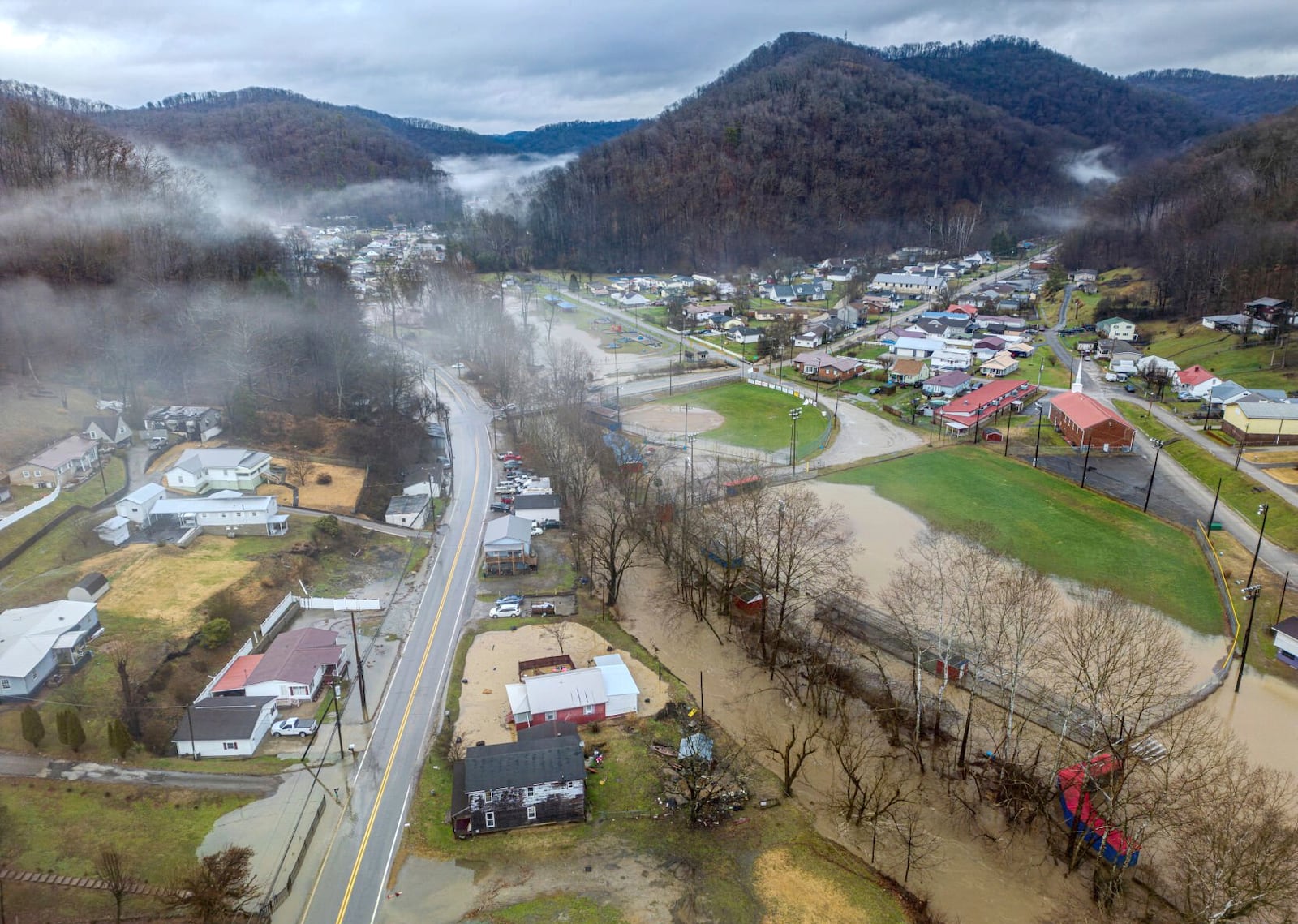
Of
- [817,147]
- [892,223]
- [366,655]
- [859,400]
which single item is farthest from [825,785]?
[817,147]

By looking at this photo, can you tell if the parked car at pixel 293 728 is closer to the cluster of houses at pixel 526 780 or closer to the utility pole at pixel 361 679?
the utility pole at pixel 361 679

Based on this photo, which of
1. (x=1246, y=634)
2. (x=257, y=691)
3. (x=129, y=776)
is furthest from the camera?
(x=1246, y=634)

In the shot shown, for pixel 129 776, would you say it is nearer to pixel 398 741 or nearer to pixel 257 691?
pixel 257 691

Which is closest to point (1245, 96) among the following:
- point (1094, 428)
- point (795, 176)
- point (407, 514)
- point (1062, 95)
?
point (1062, 95)

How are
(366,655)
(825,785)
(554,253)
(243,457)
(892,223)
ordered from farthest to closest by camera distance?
(892,223)
(554,253)
(243,457)
(366,655)
(825,785)

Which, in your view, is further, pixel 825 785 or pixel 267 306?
pixel 267 306

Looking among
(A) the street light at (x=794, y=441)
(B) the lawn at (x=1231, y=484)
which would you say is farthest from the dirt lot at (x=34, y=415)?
(B) the lawn at (x=1231, y=484)

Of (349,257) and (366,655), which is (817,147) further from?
(366,655)

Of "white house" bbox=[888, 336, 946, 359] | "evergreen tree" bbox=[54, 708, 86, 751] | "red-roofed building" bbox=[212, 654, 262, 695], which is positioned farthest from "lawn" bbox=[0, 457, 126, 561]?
"white house" bbox=[888, 336, 946, 359]
